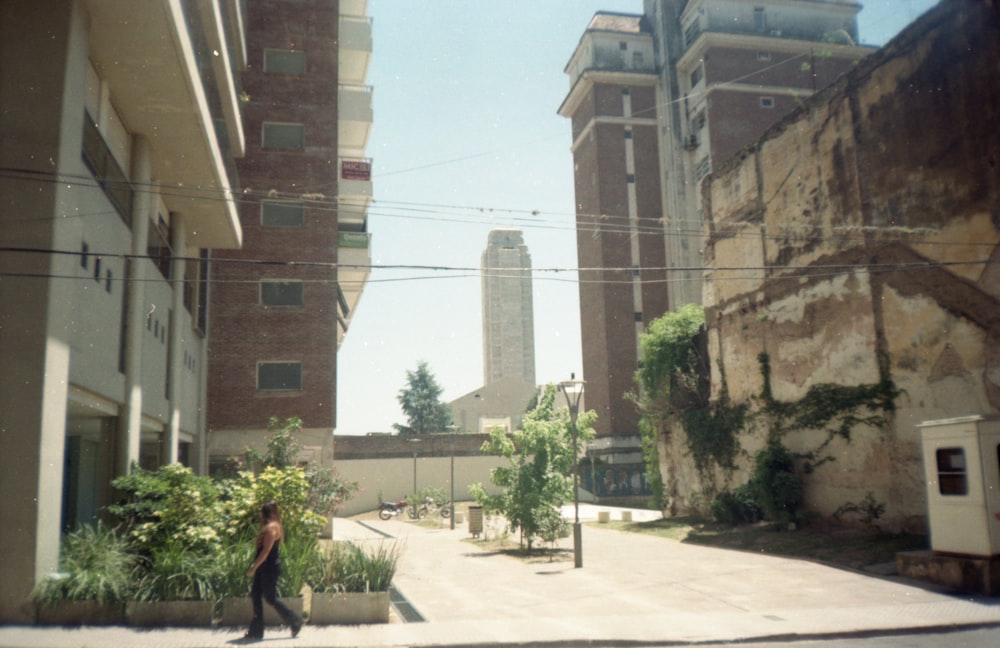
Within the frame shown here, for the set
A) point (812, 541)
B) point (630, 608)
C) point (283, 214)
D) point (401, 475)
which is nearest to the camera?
point (630, 608)

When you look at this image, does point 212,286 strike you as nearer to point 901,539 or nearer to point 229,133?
point 229,133

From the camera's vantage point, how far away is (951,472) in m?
13.8

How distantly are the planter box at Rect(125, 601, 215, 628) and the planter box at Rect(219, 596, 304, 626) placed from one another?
0.60 feet

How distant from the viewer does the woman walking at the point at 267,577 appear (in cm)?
999

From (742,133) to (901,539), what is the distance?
40.6 meters

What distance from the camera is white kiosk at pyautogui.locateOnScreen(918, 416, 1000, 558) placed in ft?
42.3

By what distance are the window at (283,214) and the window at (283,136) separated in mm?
2420

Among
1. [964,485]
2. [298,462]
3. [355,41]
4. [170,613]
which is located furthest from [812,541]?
[355,41]

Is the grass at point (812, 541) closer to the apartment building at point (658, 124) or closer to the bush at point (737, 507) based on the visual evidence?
the bush at point (737, 507)

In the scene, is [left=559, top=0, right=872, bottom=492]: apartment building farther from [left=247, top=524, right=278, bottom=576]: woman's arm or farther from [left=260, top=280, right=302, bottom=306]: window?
[left=247, top=524, right=278, bottom=576]: woman's arm

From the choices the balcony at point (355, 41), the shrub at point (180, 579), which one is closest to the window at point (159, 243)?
the shrub at point (180, 579)

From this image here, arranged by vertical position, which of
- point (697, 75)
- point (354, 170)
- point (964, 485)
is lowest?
point (964, 485)

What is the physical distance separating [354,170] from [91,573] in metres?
27.3

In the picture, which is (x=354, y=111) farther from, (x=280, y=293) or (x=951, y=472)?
(x=951, y=472)
